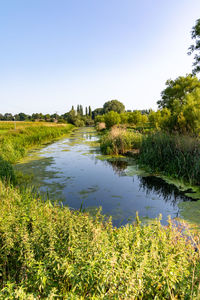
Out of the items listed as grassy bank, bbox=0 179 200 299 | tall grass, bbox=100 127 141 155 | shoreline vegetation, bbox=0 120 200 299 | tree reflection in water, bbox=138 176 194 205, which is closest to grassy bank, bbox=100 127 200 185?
tree reflection in water, bbox=138 176 194 205

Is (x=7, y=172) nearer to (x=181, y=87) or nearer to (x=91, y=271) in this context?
(x=91, y=271)

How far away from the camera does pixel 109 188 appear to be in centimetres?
687

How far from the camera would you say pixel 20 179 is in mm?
7465

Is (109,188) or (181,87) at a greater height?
(181,87)

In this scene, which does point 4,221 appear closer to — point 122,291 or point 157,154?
point 122,291

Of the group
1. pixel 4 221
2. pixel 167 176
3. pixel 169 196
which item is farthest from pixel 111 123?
pixel 4 221

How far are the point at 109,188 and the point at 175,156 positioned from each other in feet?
11.2

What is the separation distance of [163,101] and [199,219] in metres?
38.7

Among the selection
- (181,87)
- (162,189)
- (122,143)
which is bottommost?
(162,189)

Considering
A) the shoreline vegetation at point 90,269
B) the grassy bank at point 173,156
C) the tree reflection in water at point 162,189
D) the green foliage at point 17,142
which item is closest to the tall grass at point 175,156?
the grassy bank at point 173,156

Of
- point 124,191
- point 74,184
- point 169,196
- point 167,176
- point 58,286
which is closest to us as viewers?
point 58,286

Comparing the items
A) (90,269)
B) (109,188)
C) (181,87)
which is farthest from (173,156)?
(181,87)

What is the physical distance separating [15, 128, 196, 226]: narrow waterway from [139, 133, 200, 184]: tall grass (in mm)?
842

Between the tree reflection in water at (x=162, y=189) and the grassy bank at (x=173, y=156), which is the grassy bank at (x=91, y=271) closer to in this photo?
the tree reflection in water at (x=162, y=189)
